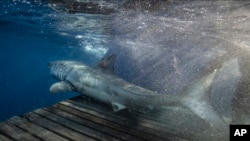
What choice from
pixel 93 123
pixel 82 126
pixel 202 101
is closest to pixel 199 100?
pixel 202 101

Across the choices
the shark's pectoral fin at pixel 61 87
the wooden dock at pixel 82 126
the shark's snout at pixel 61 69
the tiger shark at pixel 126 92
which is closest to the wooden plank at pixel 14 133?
the wooden dock at pixel 82 126

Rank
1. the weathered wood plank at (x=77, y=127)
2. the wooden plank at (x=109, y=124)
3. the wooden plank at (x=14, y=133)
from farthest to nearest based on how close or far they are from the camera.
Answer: the wooden plank at (x=109, y=124) < the weathered wood plank at (x=77, y=127) < the wooden plank at (x=14, y=133)

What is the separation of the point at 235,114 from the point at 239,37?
23.2ft

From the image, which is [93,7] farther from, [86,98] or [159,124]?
[159,124]

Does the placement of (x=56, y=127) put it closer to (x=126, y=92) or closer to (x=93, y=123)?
(x=93, y=123)

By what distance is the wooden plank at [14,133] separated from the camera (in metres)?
5.63

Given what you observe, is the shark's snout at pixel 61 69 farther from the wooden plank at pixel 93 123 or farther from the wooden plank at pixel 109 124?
the wooden plank at pixel 93 123

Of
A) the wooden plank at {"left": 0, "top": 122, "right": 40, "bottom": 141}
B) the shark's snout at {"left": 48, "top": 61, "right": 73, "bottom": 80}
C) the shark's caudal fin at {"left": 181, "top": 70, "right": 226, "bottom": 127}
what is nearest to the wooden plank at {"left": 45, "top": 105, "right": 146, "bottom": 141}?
the wooden plank at {"left": 0, "top": 122, "right": 40, "bottom": 141}

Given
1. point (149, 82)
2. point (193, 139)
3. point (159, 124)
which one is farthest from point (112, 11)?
point (193, 139)

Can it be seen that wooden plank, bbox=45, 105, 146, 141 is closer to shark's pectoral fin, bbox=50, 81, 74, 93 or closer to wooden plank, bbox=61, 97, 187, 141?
wooden plank, bbox=61, 97, 187, 141

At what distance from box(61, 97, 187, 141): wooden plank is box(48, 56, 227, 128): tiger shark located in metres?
0.31

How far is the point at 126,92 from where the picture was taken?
7746 millimetres

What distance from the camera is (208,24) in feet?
41.2

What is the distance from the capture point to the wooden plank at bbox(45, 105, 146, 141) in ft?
20.4
